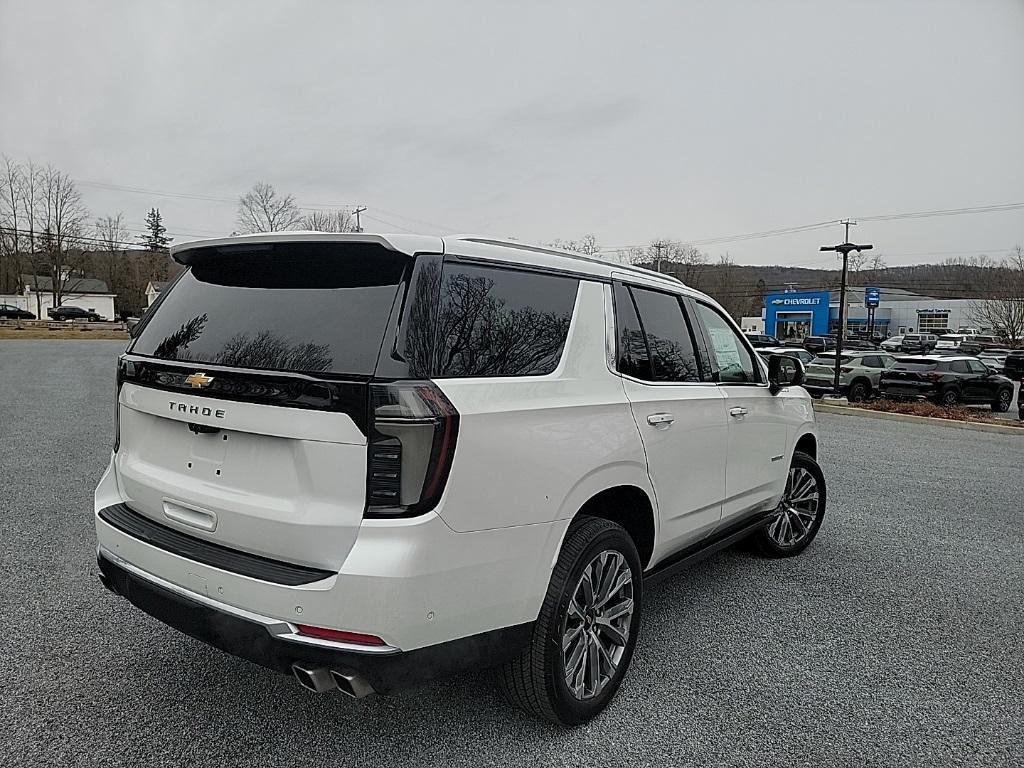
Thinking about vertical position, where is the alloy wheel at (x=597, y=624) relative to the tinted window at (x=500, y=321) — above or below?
below

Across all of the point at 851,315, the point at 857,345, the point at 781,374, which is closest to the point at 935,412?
the point at 781,374

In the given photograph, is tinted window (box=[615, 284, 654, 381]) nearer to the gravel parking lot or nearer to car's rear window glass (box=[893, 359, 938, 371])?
the gravel parking lot

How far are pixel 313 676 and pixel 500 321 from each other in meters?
1.33

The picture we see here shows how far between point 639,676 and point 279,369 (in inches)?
85.6

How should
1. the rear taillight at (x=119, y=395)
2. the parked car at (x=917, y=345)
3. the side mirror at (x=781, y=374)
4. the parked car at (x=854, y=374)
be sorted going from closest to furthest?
the rear taillight at (x=119, y=395) → the side mirror at (x=781, y=374) → the parked car at (x=854, y=374) → the parked car at (x=917, y=345)

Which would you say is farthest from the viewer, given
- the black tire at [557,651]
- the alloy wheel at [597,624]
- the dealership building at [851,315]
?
the dealership building at [851,315]

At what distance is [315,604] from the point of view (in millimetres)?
2186

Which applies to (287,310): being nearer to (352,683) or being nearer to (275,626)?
(275,626)

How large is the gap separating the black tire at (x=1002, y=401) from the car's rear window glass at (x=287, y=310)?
2159 cm

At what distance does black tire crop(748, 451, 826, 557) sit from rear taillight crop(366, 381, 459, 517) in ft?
10.6

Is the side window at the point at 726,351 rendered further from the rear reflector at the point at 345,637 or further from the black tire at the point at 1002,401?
the black tire at the point at 1002,401

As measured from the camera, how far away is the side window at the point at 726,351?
4047mm

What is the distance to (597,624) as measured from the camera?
115 inches

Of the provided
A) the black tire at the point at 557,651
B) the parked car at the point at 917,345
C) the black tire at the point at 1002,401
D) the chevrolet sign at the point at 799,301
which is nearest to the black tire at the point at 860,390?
the black tire at the point at 1002,401
